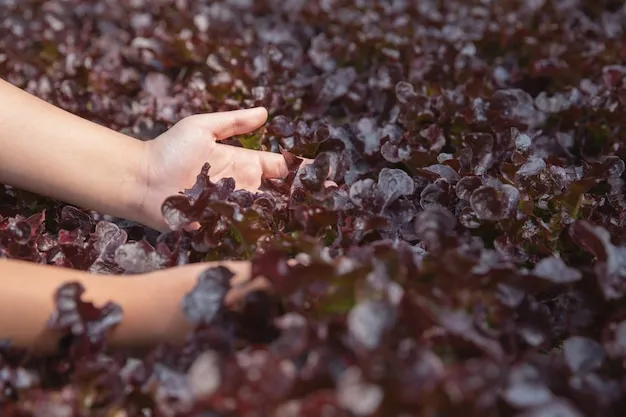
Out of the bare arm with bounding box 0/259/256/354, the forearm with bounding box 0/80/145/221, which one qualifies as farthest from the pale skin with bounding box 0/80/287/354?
the bare arm with bounding box 0/259/256/354

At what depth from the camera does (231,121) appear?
1.47 metres

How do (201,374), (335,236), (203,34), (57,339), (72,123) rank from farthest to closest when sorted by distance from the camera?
(203,34)
(72,123)
(335,236)
(57,339)
(201,374)

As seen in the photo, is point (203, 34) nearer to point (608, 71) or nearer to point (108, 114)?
point (108, 114)

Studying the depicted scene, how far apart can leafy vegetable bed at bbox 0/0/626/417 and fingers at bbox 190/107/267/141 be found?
112mm

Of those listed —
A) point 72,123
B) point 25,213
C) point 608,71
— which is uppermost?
point 608,71

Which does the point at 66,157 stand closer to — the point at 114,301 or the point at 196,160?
the point at 196,160

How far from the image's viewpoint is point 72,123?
1.54m

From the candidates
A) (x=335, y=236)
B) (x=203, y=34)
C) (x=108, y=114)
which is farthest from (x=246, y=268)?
(x=203, y=34)

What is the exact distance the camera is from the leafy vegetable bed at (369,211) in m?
0.83

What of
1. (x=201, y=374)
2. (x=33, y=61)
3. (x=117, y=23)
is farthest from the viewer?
(x=117, y=23)

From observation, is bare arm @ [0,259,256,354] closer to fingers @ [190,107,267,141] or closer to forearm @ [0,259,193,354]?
forearm @ [0,259,193,354]

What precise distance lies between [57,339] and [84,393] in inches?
6.2

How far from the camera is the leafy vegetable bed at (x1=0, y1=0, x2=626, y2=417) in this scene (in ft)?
2.73

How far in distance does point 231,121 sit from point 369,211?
379mm
